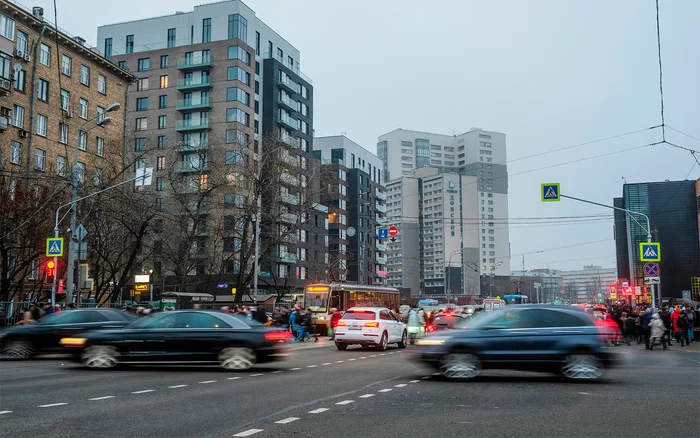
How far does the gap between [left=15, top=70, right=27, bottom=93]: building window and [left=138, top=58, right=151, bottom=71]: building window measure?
33.3 metres

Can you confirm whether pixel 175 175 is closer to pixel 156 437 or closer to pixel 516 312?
pixel 516 312

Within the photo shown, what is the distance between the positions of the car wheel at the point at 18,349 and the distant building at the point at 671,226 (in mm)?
A: 74871

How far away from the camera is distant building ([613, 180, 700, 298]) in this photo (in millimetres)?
82312

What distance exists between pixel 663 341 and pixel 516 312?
15.9m

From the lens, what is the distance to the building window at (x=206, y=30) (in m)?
81.1

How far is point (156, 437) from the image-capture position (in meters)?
7.83

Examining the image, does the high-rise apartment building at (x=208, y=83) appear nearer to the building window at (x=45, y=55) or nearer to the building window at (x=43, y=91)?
the building window at (x=43, y=91)

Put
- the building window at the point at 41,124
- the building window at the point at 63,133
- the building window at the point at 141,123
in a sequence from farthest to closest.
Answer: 1. the building window at the point at 141,123
2. the building window at the point at 63,133
3. the building window at the point at 41,124

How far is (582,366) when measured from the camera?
14.0 metres

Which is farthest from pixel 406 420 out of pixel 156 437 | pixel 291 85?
pixel 291 85

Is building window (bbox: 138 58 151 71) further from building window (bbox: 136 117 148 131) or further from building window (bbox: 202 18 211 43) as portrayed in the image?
building window (bbox: 202 18 211 43)

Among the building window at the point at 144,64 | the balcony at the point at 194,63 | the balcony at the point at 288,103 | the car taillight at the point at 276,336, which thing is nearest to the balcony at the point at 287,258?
the balcony at the point at 288,103

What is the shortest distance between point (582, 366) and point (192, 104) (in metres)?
72.1

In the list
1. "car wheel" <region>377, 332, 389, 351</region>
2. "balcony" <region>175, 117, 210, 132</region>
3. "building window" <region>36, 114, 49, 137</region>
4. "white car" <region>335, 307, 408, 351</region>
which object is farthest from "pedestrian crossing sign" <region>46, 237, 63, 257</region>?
"balcony" <region>175, 117, 210, 132</region>
